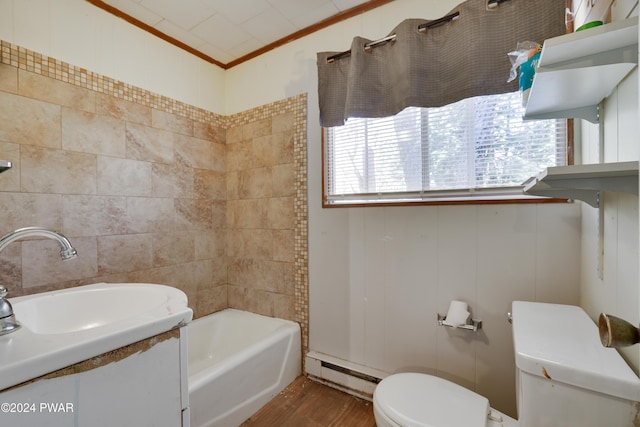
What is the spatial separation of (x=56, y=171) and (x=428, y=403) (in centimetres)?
204

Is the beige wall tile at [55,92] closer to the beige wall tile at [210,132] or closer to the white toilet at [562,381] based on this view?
the beige wall tile at [210,132]

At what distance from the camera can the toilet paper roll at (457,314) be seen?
53.5 inches

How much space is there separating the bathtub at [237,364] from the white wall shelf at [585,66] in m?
1.69

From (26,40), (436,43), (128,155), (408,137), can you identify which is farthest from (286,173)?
(26,40)

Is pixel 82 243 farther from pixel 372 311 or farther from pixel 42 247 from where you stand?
pixel 372 311

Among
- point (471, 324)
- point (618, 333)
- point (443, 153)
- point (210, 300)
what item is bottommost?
point (210, 300)

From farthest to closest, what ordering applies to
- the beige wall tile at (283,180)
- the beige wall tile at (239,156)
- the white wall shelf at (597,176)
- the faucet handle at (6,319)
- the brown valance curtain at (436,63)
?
the beige wall tile at (239,156) → the beige wall tile at (283,180) → the brown valance curtain at (436,63) → the faucet handle at (6,319) → the white wall shelf at (597,176)

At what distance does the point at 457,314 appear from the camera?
1.38 m

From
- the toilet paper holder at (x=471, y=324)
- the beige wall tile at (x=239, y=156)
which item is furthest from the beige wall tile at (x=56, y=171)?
the toilet paper holder at (x=471, y=324)

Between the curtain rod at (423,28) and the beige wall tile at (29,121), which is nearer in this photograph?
the curtain rod at (423,28)

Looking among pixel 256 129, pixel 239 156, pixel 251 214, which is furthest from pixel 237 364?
pixel 256 129

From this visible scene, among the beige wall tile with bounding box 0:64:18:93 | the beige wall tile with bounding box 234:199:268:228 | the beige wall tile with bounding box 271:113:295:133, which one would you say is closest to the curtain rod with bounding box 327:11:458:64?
the beige wall tile with bounding box 271:113:295:133

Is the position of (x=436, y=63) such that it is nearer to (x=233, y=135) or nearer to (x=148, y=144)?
(x=233, y=135)

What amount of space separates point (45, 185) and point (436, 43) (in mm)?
2037
